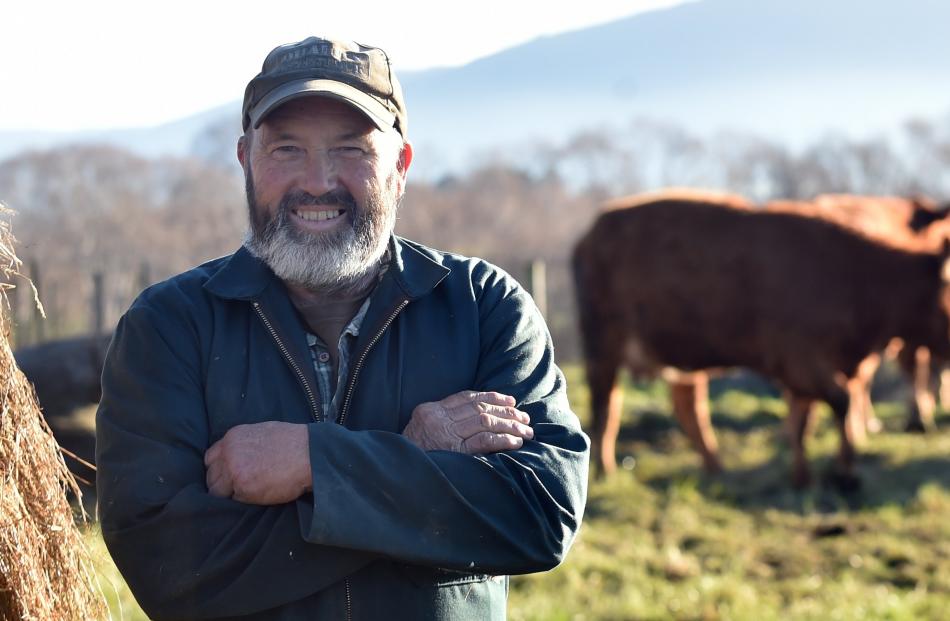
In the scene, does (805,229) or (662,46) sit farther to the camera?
(662,46)

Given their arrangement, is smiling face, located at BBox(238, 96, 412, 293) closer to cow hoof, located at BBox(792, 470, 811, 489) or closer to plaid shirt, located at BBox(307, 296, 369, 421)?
plaid shirt, located at BBox(307, 296, 369, 421)

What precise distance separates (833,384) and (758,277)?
120 centimetres

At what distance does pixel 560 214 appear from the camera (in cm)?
3891

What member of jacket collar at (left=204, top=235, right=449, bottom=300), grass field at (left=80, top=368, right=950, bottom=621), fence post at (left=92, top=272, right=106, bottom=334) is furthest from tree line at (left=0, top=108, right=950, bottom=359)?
jacket collar at (left=204, top=235, right=449, bottom=300)

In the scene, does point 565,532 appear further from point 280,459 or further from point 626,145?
point 626,145

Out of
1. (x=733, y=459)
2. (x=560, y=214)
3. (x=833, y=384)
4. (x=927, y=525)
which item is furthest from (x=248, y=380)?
(x=560, y=214)

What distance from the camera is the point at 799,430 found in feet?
31.6

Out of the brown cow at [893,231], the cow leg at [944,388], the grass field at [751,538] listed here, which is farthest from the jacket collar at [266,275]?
the cow leg at [944,388]

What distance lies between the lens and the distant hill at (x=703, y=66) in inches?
3049

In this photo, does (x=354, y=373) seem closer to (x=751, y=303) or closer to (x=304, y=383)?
(x=304, y=383)

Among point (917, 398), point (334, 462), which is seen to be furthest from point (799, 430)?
point (334, 462)

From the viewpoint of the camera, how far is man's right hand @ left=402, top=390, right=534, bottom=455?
2.51 metres

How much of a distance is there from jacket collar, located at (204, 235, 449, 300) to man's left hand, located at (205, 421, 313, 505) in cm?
38

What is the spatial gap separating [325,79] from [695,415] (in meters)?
8.08
